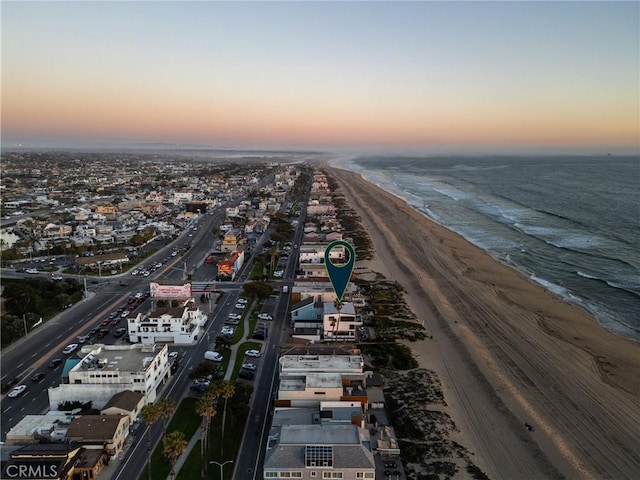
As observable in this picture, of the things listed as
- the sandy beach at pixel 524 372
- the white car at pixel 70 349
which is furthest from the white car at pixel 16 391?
the sandy beach at pixel 524 372

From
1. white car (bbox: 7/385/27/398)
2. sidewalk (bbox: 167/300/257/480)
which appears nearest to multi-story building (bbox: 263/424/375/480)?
sidewalk (bbox: 167/300/257/480)

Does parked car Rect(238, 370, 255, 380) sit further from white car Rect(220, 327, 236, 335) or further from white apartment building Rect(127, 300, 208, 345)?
white apartment building Rect(127, 300, 208, 345)

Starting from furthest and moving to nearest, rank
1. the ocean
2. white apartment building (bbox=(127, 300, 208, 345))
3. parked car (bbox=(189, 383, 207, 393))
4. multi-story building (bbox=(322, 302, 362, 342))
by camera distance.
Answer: the ocean, multi-story building (bbox=(322, 302, 362, 342)), white apartment building (bbox=(127, 300, 208, 345)), parked car (bbox=(189, 383, 207, 393))

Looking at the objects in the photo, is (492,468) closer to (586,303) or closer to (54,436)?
(54,436)

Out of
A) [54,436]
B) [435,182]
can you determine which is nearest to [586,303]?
[54,436]

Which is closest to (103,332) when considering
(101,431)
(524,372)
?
(101,431)

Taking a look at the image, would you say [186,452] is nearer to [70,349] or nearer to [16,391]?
[16,391]
